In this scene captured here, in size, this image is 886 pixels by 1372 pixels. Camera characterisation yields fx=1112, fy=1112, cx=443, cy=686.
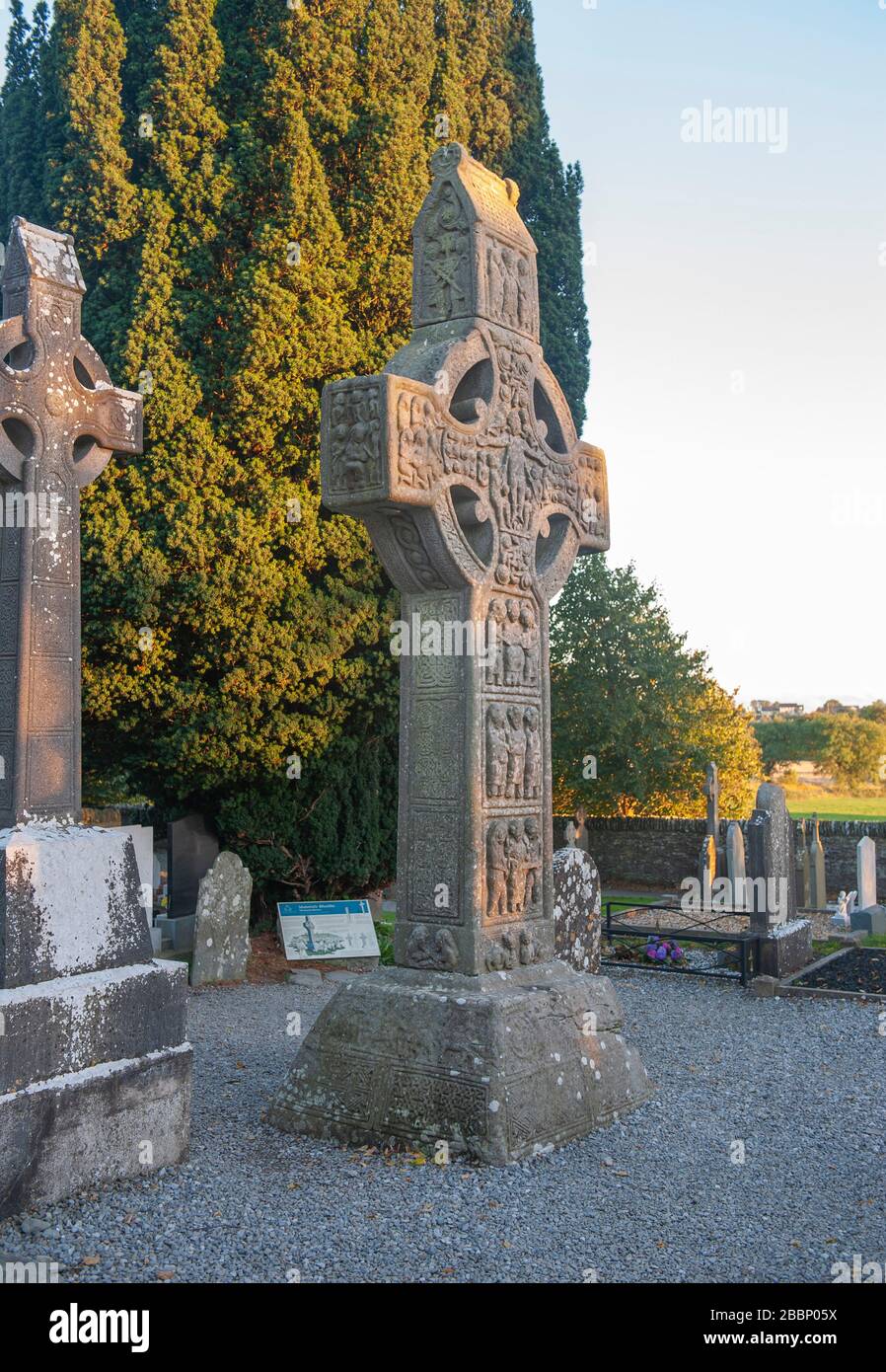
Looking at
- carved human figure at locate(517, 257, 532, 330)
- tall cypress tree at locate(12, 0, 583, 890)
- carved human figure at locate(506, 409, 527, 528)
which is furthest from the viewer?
tall cypress tree at locate(12, 0, 583, 890)

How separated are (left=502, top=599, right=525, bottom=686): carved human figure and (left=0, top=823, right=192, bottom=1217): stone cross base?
2.11 m

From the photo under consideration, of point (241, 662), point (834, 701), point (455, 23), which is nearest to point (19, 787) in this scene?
point (241, 662)

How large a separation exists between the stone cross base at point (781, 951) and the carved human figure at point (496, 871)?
5663mm

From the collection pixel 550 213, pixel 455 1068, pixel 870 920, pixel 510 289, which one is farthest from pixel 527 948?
pixel 550 213

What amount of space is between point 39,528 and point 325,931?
636cm

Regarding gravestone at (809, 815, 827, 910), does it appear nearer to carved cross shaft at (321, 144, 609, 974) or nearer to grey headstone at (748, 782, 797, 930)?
grey headstone at (748, 782, 797, 930)

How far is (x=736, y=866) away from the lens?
15.7 m

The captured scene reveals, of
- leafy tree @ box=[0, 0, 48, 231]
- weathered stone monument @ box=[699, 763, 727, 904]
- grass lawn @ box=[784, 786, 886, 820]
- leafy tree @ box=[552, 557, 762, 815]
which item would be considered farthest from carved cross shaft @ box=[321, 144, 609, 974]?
grass lawn @ box=[784, 786, 886, 820]

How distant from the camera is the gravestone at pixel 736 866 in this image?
15023 millimetres

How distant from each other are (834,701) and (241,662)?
2820 inches

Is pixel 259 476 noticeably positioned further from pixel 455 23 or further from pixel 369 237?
pixel 455 23

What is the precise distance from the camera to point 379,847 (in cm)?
1223

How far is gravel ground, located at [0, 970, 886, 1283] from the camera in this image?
3916 mm

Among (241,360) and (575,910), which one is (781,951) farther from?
(241,360)
